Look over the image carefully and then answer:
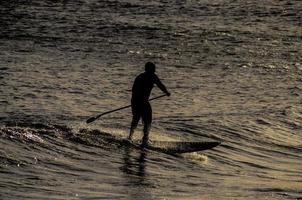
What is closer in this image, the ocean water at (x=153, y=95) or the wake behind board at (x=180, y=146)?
the ocean water at (x=153, y=95)

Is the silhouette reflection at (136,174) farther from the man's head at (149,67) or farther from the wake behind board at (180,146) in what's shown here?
the man's head at (149,67)

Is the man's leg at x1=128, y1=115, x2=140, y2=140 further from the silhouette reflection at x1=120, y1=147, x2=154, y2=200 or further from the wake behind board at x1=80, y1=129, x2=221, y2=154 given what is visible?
the silhouette reflection at x1=120, y1=147, x2=154, y2=200

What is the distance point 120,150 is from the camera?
1912 centimetres

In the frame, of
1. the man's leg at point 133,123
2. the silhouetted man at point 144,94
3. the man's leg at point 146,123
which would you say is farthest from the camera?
the man's leg at point 133,123

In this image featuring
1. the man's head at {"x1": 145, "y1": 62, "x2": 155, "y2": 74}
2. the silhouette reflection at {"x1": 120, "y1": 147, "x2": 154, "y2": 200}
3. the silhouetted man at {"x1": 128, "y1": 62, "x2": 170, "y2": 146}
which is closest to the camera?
the silhouette reflection at {"x1": 120, "y1": 147, "x2": 154, "y2": 200}

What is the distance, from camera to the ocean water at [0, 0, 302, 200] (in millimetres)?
16531

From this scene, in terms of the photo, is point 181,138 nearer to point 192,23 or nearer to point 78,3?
point 192,23

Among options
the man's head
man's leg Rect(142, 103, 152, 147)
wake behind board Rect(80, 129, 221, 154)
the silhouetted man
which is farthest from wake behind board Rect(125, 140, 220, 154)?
the man's head

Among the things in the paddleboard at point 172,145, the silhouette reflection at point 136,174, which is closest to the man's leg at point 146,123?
the paddleboard at point 172,145

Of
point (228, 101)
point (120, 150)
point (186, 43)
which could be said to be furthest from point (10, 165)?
point (186, 43)

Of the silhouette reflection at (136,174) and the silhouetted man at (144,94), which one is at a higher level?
the silhouetted man at (144,94)

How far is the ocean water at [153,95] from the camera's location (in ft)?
54.2

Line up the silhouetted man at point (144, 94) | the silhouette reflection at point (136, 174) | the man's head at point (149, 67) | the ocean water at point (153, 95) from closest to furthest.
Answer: the silhouette reflection at point (136, 174) → the ocean water at point (153, 95) → the man's head at point (149, 67) → the silhouetted man at point (144, 94)

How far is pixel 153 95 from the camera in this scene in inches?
1097
